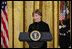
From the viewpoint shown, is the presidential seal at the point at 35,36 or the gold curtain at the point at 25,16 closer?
the presidential seal at the point at 35,36

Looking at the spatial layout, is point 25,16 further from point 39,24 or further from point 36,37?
point 36,37

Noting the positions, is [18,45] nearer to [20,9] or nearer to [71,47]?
[20,9]

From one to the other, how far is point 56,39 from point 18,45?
0.92m

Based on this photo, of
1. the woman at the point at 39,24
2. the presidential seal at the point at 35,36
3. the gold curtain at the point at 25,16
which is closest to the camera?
the presidential seal at the point at 35,36

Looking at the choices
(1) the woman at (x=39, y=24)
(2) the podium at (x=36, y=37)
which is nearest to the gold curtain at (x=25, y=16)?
(1) the woman at (x=39, y=24)

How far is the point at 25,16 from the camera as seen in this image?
11.4 ft

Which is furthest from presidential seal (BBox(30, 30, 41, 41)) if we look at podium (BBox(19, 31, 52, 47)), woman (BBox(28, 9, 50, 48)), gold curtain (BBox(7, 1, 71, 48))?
gold curtain (BBox(7, 1, 71, 48))

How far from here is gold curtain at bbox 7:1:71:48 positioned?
3428mm

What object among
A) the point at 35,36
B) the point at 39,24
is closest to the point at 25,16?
the point at 39,24

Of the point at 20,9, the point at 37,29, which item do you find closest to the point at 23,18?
the point at 20,9

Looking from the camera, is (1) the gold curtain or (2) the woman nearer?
(2) the woman

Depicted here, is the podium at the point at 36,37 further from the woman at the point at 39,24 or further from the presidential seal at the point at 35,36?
the woman at the point at 39,24

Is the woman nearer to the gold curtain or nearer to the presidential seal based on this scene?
the presidential seal

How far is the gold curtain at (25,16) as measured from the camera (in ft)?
11.2
